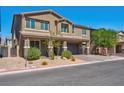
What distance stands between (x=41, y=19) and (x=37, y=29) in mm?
1916

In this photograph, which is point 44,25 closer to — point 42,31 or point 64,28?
point 42,31

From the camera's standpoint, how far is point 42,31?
3866 cm

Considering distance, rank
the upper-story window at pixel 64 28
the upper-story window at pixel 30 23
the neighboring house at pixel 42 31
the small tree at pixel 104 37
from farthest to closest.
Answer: the small tree at pixel 104 37 → the upper-story window at pixel 64 28 → the upper-story window at pixel 30 23 → the neighboring house at pixel 42 31

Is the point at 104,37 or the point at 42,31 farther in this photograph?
the point at 104,37

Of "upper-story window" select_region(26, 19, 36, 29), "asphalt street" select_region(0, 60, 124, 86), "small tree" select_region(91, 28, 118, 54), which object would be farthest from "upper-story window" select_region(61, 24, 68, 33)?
"asphalt street" select_region(0, 60, 124, 86)

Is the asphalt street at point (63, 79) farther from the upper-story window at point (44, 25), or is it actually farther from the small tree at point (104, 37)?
the small tree at point (104, 37)

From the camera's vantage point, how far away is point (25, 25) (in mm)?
36031

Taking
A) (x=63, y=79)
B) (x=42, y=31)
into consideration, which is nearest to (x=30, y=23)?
(x=42, y=31)

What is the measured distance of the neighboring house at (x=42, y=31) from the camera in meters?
35.5

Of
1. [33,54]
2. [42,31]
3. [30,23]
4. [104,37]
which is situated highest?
[30,23]

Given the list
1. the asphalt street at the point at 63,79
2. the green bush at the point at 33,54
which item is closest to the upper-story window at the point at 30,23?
the green bush at the point at 33,54

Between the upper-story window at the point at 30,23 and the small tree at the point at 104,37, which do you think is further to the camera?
the small tree at the point at 104,37
